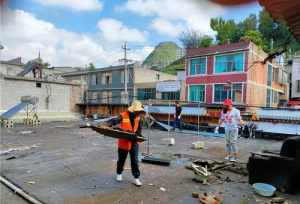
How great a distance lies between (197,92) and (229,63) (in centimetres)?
441

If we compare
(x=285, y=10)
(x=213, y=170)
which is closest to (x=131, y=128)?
(x=213, y=170)

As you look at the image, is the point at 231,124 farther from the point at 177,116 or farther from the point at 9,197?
the point at 177,116

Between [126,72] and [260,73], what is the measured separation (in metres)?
17.2

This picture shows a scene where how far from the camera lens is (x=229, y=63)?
24.9m

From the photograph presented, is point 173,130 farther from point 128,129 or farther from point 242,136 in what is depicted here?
point 128,129

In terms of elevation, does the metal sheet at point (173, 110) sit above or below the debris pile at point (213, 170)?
above

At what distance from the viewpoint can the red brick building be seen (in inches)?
938

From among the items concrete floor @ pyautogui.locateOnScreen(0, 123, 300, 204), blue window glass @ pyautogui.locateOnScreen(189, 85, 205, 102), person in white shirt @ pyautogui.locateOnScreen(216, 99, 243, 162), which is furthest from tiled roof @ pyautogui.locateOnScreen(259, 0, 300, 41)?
blue window glass @ pyautogui.locateOnScreen(189, 85, 205, 102)

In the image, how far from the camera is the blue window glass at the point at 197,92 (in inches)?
1062

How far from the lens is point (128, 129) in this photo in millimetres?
5469

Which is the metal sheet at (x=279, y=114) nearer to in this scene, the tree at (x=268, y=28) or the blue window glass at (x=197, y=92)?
the blue window glass at (x=197, y=92)

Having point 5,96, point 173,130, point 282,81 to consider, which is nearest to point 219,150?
point 173,130

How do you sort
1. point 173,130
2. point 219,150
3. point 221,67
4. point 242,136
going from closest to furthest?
point 219,150 → point 242,136 → point 173,130 → point 221,67

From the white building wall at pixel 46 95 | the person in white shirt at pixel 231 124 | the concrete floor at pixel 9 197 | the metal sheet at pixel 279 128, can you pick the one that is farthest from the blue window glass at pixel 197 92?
the concrete floor at pixel 9 197
